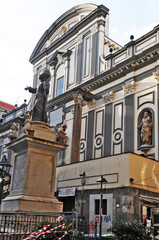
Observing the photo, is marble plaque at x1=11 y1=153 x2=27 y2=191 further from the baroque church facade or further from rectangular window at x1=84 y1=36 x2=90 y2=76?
rectangular window at x1=84 y1=36 x2=90 y2=76

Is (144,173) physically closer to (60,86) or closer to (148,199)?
(148,199)

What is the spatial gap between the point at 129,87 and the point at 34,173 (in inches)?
548

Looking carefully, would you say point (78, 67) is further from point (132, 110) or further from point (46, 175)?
point (46, 175)

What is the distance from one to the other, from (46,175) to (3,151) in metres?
31.8

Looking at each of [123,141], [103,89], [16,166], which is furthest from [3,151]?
[16,166]

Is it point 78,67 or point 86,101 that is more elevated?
point 78,67

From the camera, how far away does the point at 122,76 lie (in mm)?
22766

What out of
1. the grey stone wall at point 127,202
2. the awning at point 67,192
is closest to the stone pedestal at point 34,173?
the grey stone wall at point 127,202

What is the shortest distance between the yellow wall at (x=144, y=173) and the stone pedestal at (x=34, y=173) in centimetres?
644

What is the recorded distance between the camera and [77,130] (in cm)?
2367

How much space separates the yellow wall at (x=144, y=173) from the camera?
50.4ft

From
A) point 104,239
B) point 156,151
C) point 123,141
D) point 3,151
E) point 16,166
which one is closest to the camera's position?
point 104,239

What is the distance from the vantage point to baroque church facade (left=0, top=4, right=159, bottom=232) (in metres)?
15.6

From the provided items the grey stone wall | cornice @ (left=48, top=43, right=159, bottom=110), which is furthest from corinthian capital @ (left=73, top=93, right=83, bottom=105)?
the grey stone wall
